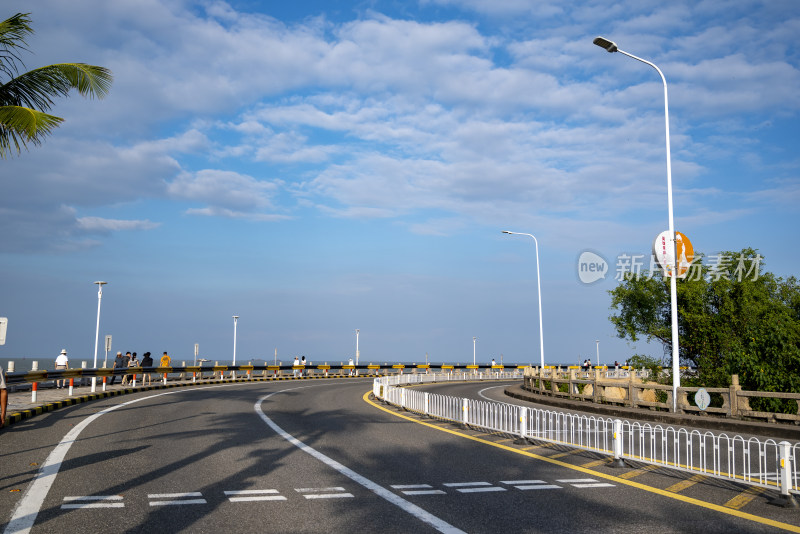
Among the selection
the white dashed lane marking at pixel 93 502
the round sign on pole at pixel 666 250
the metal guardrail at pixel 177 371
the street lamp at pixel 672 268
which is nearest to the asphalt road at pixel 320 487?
the white dashed lane marking at pixel 93 502

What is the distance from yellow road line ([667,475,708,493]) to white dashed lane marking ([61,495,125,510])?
22.2ft

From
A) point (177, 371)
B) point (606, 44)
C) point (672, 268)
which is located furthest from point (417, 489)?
point (177, 371)

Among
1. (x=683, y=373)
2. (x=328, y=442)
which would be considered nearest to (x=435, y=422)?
(x=328, y=442)

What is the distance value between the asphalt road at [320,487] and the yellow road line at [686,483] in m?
0.15

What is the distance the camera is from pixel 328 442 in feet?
42.6

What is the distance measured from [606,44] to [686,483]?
567 inches

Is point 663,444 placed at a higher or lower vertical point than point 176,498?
higher

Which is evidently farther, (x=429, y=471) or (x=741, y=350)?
(x=741, y=350)

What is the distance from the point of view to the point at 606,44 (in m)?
19.6

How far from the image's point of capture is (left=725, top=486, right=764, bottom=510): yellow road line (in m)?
7.69

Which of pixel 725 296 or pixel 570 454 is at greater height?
pixel 725 296

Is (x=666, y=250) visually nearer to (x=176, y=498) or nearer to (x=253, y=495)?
(x=253, y=495)

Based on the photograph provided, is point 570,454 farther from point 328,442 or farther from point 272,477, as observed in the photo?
point 272,477

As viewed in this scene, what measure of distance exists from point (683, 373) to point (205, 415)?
1115 inches
